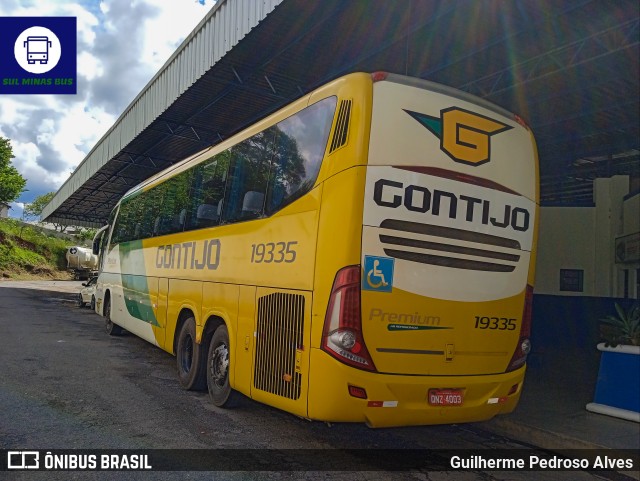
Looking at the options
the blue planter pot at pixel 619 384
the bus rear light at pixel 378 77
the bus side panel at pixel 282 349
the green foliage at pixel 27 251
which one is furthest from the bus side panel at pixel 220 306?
the green foliage at pixel 27 251

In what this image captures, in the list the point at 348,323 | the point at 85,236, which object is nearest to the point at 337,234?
the point at 348,323

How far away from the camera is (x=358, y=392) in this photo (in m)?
4.43

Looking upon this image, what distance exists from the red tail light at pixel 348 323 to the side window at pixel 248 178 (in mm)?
1743

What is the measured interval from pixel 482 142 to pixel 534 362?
717 centimetres

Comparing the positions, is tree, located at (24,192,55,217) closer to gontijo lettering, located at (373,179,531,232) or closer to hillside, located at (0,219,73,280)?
hillside, located at (0,219,73,280)

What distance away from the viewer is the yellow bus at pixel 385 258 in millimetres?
4500

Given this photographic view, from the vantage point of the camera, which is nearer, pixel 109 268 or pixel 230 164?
pixel 230 164

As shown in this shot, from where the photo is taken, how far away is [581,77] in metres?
11.3

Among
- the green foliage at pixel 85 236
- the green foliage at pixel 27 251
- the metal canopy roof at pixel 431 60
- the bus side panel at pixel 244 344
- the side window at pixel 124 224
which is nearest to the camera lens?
the bus side panel at pixel 244 344

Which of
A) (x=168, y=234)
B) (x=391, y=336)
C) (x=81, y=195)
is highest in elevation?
(x=81, y=195)

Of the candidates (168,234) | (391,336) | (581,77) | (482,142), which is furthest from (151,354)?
(581,77)

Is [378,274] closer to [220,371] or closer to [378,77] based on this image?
[378,77]

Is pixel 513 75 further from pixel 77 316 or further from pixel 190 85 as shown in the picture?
pixel 77 316

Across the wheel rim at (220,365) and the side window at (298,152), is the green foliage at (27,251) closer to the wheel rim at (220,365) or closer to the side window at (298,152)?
the wheel rim at (220,365)
